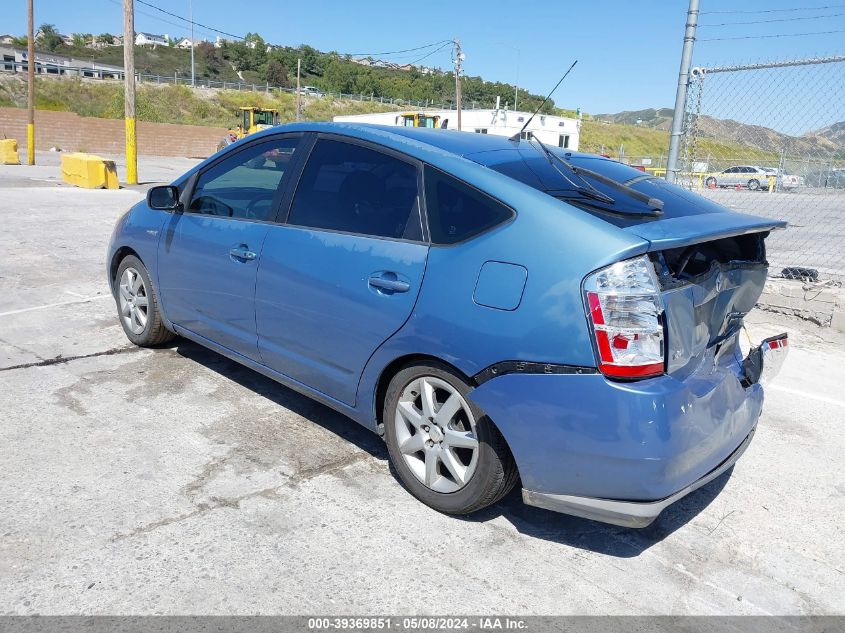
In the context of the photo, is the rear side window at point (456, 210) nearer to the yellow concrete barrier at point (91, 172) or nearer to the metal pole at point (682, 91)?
the metal pole at point (682, 91)

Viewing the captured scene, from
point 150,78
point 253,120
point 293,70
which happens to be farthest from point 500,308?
point 293,70

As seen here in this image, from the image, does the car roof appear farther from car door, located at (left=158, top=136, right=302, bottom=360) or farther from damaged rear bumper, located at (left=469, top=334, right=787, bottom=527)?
damaged rear bumper, located at (left=469, top=334, right=787, bottom=527)

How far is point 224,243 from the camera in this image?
4.02 meters

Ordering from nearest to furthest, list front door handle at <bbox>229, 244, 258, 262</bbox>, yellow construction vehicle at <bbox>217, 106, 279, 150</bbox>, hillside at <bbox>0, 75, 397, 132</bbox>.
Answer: front door handle at <bbox>229, 244, 258, 262</bbox> → yellow construction vehicle at <bbox>217, 106, 279, 150</bbox> → hillside at <bbox>0, 75, 397, 132</bbox>

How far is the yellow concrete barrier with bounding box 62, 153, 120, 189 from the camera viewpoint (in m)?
17.0

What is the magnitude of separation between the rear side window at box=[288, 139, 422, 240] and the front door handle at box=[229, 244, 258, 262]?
0.32m

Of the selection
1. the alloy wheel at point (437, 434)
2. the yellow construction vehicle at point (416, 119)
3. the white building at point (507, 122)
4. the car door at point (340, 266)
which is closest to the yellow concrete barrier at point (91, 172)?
the car door at point (340, 266)

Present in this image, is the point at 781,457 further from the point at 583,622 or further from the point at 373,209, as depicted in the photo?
the point at 373,209

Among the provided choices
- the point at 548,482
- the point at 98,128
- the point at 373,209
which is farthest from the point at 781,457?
the point at 98,128

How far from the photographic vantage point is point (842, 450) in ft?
13.7

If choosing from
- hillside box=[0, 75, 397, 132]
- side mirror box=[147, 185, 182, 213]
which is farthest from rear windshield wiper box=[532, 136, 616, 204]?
hillside box=[0, 75, 397, 132]

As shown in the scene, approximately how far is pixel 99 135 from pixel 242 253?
42.8 m

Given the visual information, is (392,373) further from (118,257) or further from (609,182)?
(118,257)

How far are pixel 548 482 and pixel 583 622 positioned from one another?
0.51 meters
